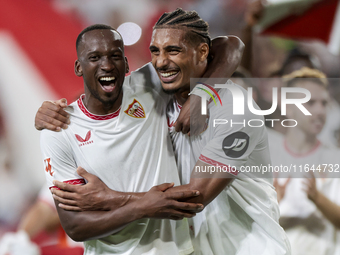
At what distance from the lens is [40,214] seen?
4.25m

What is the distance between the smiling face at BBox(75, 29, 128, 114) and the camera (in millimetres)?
2047

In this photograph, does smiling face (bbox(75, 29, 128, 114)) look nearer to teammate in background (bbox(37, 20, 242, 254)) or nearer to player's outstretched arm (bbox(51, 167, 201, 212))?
teammate in background (bbox(37, 20, 242, 254))

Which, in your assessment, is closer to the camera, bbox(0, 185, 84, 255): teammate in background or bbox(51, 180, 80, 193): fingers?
bbox(51, 180, 80, 193): fingers

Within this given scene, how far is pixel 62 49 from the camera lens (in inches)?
194

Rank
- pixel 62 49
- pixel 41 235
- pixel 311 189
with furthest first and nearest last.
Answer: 1. pixel 62 49
2. pixel 41 235
3. pixel 311 189

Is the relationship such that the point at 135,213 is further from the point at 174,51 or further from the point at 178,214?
the point at 174,51

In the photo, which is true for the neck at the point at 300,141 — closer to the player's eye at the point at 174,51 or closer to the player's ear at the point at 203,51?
the player's ear at the point at 203,51

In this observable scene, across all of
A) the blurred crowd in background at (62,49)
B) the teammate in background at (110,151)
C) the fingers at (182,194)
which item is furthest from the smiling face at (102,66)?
the blurred crowd in background at (62,49)

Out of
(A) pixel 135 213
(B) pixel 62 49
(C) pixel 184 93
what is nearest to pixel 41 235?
(B) pixel 62 49

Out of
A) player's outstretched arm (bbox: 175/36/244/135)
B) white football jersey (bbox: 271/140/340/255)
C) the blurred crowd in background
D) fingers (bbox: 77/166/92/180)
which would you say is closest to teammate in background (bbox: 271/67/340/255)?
white football jersey (bbox: 271/140/340/255)

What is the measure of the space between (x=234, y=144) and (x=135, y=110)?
1.87 feet

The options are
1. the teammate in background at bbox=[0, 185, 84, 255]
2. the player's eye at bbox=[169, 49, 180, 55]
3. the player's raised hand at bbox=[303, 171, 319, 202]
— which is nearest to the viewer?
the player's eye at bbox=[169, 49, 180, 55]

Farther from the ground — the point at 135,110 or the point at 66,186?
the point at 135,110

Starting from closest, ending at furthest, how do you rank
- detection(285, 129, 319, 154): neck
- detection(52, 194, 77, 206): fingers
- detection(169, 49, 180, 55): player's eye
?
detection(52, 194, 77, 206): fingers
detection(169, 49, 180, 55): player's eye
detection(285, 129, 319, 154): neck
